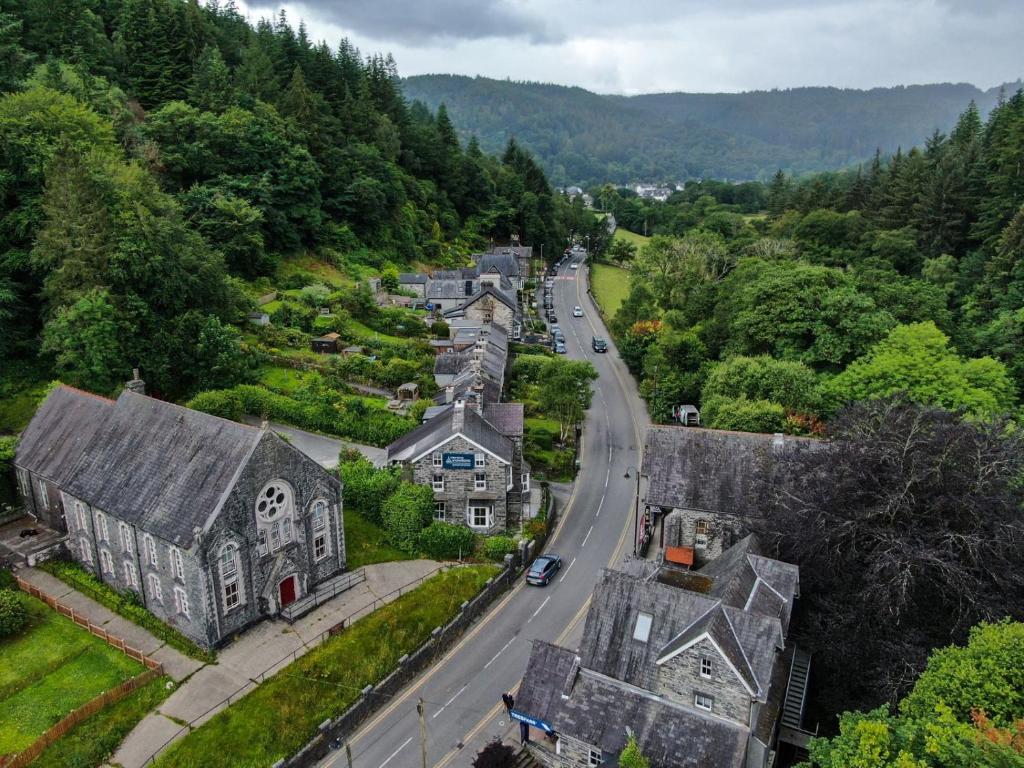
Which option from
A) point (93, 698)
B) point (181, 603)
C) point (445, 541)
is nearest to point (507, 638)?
point (445, 541)

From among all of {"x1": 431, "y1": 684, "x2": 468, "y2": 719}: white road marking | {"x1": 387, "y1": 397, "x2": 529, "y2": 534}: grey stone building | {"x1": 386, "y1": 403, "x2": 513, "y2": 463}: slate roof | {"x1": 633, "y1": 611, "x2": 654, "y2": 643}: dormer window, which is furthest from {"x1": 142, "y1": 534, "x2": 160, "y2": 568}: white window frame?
{"x1": 633, "y1": 611, "x2": 654, "y2": 643}: dormer window

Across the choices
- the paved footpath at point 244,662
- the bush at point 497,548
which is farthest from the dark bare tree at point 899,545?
the paved footpath at point 244,662

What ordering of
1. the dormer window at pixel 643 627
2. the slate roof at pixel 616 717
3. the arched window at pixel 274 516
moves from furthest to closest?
the arched window at pixel 274 516 → the dormer window at pixel 643 627 → the slate roof at pixel 616 717

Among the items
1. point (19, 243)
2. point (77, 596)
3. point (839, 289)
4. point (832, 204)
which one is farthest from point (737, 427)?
point (832, 204)

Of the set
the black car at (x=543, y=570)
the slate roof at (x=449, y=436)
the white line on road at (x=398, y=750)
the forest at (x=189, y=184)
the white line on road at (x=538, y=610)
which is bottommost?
the white line on road at (x=398, y=750)

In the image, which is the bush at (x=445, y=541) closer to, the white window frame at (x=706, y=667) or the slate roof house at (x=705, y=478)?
the slate roof house at (x=705, y=478)

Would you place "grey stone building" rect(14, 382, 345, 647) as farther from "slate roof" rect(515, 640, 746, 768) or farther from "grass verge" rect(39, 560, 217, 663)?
"slate roof" rect(515, 640, 746, 768)
